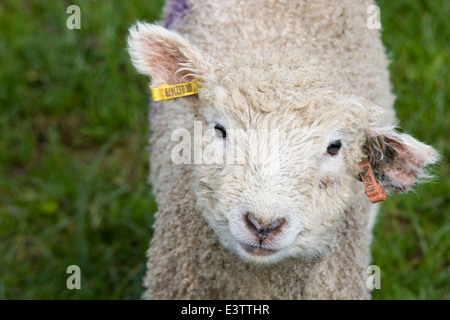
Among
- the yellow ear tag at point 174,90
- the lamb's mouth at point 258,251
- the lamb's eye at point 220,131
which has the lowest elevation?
the lamb's mouth at point 258,251

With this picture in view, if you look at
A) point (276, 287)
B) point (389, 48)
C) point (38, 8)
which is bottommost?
point (276, 287)

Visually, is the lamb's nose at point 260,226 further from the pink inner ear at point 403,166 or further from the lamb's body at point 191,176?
the pink inner ear at point 403,166

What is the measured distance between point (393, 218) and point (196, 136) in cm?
246

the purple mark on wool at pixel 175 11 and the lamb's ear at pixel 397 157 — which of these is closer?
the lamb's ear at pixel 397 157

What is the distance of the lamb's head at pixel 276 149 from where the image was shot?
8.80 feet

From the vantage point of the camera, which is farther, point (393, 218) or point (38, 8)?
point (38, 8)

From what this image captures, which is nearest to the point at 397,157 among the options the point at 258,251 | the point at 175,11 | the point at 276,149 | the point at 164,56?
the point at 276,149

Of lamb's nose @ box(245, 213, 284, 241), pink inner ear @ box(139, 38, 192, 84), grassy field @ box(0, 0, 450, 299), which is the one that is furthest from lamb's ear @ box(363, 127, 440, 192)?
grassy field @ box(0, 0, 450, 299)

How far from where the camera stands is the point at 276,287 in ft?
10.5

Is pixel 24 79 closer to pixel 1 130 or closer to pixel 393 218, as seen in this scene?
pixel 1 130

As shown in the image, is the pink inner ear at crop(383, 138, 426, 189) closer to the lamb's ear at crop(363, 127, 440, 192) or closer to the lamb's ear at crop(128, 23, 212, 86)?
the lamb's ear at crop(363, 127, 440, 192)

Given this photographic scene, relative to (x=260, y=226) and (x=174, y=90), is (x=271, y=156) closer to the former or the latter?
(x=260, y=226)

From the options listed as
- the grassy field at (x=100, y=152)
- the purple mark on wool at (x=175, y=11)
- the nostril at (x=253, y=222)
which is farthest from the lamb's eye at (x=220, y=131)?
the grassy field at (x=100, y=152)

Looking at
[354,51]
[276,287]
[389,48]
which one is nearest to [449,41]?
[389,48]
